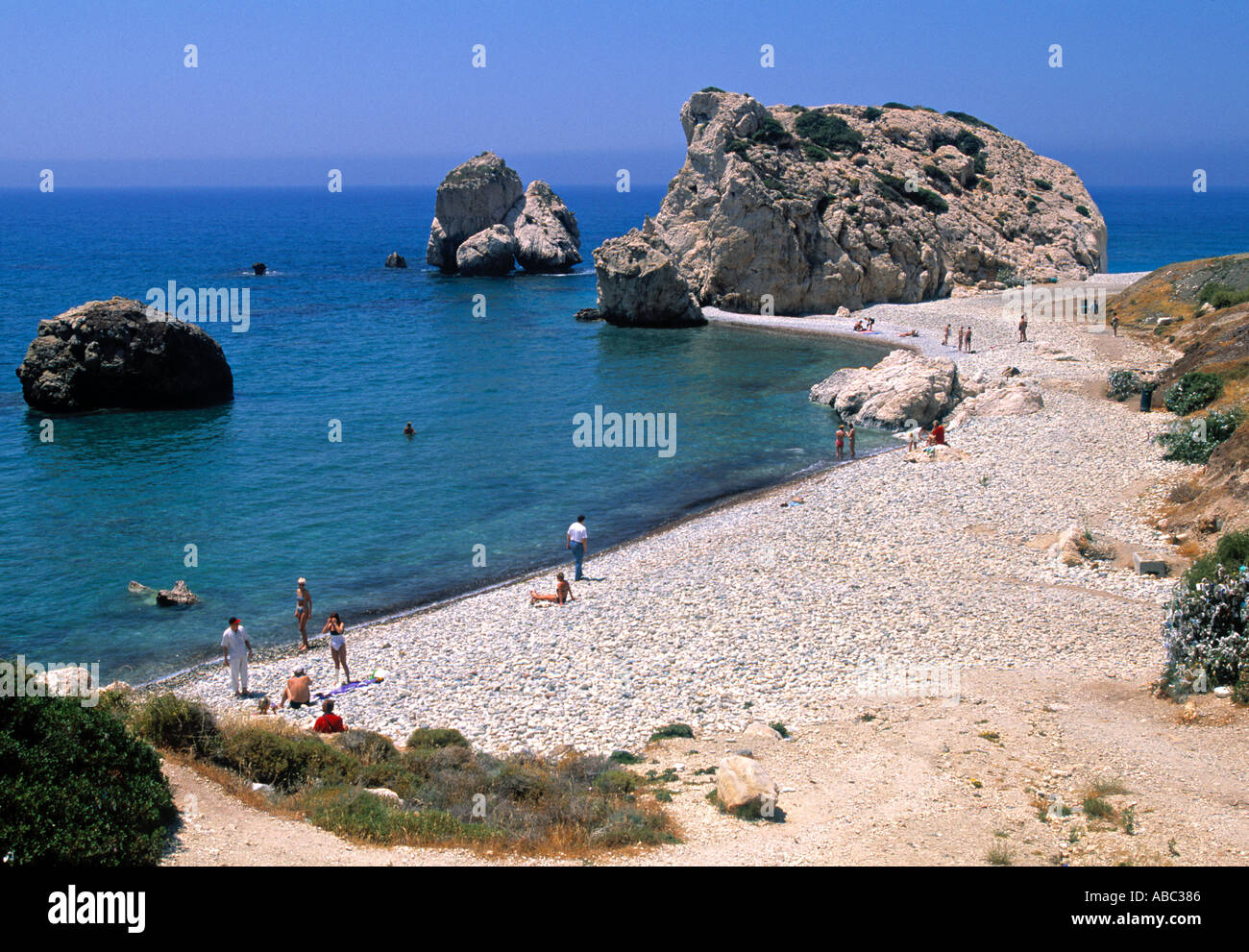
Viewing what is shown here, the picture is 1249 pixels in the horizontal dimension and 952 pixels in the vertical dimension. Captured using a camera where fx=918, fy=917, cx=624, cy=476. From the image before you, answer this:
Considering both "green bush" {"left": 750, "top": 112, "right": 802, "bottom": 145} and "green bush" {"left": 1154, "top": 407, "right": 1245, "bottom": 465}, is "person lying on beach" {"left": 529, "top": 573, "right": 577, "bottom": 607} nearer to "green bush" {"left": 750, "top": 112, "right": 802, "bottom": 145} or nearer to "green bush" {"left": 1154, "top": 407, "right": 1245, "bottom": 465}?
"green bush" {"left": 1154, "top": 407, "right": 1245, "bottom": 465}

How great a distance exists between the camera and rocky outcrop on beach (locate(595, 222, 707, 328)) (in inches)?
2509

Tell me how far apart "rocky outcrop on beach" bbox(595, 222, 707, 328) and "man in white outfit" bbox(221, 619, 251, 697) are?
49237 millimetres

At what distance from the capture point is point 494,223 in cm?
9725

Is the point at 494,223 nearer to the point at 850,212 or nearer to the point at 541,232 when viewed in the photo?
the point at 541,232

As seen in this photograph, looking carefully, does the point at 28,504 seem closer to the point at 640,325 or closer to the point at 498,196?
the point at 640,325

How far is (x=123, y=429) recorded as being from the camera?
4103 cm

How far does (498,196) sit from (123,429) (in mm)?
62975

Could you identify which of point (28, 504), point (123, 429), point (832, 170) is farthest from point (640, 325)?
point (28, 504)

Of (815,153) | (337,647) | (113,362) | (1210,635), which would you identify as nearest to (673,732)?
(337,647)

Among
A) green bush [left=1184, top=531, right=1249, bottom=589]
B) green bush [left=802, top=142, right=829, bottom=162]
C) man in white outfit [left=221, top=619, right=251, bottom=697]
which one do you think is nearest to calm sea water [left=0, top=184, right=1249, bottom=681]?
man in white outfit [left=221, top=619, right=251, bottom=697]

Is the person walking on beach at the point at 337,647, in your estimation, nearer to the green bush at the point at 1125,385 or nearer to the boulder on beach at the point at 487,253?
the green bush at the point at 1125,385

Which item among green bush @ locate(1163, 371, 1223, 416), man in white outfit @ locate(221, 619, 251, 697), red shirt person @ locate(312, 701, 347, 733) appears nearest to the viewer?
Answer: red shirt person @ locate(312, 701, 347, 733)

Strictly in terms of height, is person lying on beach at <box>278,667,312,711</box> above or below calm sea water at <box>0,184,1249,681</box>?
below

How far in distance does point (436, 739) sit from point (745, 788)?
571cm
